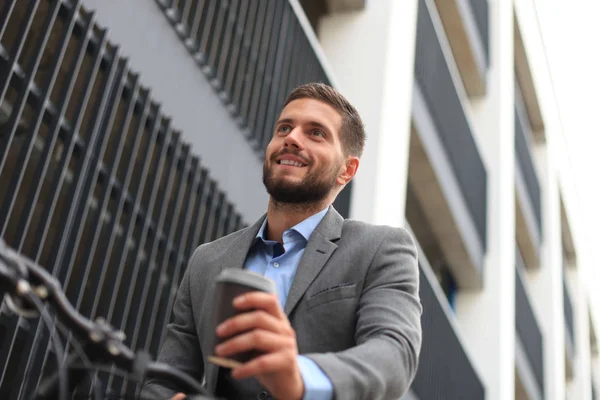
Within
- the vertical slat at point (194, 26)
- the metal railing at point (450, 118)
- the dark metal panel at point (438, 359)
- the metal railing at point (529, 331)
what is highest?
the vertical slat at point (194, 26)

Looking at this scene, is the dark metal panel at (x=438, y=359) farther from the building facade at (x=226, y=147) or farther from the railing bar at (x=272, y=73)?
the railing bar at (x=272, y=73)

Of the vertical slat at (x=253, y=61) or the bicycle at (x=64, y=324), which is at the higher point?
the vertical slat at (x=253, y=61)

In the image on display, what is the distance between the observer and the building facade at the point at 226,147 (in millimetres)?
4688

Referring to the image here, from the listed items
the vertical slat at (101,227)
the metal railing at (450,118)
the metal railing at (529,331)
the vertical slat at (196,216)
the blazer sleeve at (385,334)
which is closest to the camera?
the blazer sleeve at (385,334)

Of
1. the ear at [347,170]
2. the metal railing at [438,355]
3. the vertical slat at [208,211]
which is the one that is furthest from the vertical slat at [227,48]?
the metal railing at [438,355]

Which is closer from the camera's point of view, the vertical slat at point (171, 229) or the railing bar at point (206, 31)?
the vertical slat at point (171, 229)

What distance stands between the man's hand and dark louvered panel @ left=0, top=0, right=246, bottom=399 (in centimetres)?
255

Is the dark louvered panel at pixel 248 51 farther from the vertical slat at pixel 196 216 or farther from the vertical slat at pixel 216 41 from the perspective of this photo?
the vertical slat at pixel 196 216

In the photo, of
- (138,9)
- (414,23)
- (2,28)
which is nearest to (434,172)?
(414,23)

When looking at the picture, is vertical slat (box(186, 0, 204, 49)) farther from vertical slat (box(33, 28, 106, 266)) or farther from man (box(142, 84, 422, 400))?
man (box(142, 84, 422, 400))

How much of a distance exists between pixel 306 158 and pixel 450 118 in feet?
37.6

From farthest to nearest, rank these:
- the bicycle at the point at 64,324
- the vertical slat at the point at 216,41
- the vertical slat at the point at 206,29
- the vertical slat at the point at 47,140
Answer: the vertical slat at the point at 216,41
the vertical slat at the point at 206,29
the vertical slat at the point at 47,140
the bicycle at the point at 64,324

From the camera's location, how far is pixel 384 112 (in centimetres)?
940

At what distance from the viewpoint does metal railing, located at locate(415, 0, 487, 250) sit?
471 inches
